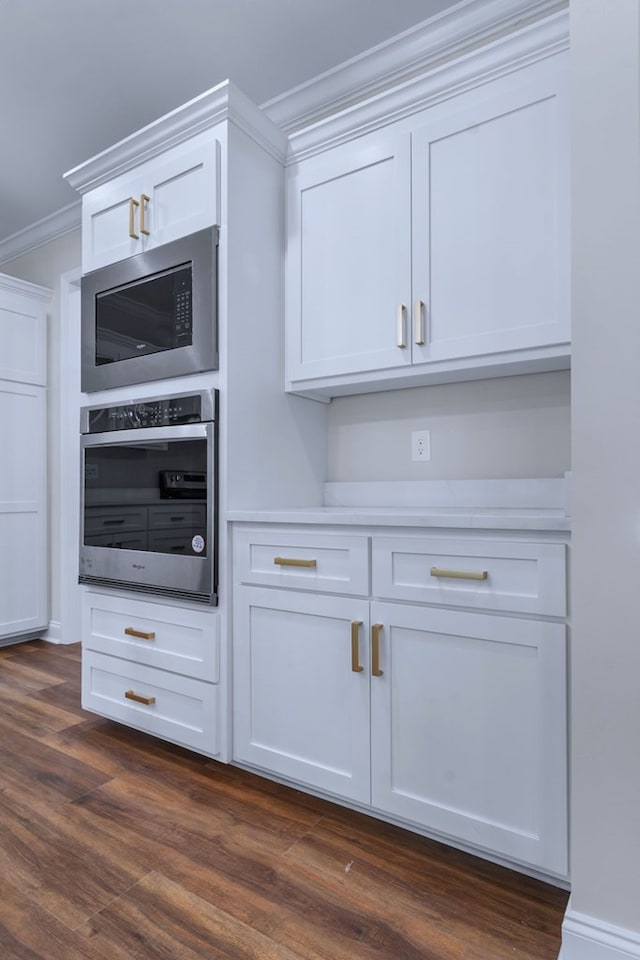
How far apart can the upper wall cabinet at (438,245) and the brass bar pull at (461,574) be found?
0.69 metres

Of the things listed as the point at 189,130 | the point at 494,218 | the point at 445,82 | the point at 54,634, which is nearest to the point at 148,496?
the point at 189,130

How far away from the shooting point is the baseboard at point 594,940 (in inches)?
42.8

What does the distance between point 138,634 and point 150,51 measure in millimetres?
2305

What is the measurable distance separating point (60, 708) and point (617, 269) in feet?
8.75

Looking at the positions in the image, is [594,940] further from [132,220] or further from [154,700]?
[132,220]

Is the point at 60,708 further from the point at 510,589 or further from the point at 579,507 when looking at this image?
the point at 579,507

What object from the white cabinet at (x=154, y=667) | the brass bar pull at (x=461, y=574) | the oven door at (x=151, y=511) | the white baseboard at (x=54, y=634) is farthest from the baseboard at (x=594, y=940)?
the white baseboard at (x=54, y=634)

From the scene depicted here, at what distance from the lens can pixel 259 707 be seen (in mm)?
1828

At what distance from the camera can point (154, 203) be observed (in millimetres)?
2121

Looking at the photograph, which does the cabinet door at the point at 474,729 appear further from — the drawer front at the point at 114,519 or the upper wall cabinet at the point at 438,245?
the drawer front at the point at 114,519

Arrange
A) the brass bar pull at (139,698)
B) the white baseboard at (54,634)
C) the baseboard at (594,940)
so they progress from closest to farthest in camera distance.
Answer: the baseboard at (594,940), the brass bar pull at (139,698), the white baseboard at (54,634)

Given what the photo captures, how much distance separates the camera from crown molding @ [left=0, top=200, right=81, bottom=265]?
3533mm

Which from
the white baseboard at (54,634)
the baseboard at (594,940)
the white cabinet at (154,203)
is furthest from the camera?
the white baseboard at (54,634)

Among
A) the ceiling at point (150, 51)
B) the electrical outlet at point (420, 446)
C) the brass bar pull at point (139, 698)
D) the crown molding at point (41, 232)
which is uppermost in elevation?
the ceiling at point (150, 51)
